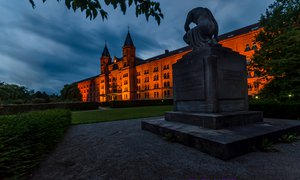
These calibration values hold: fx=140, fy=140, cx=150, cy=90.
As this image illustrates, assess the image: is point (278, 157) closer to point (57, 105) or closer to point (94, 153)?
point (94, 153)

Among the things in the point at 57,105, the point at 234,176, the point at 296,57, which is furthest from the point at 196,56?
the point at 57,105

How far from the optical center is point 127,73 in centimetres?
6750

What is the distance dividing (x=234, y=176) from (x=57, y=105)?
3143 cm

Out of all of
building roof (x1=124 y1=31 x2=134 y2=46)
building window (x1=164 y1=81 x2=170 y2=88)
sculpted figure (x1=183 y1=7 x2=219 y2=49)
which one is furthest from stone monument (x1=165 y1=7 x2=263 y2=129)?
building roof (x1=124 y1=31 x2=134 y2=46)

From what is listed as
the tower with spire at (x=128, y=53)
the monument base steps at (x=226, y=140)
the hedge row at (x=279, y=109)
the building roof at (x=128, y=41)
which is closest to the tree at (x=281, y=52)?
the hedge row at (x=279, y=109)

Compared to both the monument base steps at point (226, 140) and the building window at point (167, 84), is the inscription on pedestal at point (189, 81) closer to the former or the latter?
the monument base steps at point (226, 140)

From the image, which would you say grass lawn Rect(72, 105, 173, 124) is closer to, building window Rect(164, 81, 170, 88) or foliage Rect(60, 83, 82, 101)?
building window Rect(164, 81, 170, 88)

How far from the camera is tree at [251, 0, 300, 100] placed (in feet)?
36.4

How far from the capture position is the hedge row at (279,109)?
8414 mm

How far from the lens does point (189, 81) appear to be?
274 inches

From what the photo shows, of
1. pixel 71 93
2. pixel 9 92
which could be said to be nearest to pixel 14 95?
pixel 9 92

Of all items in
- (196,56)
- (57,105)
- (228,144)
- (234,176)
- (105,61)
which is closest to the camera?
(234,176)

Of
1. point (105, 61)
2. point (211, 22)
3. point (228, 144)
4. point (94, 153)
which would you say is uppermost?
point (105, 61)

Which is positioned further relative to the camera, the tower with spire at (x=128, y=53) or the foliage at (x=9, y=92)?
the tower with spire at (x=128, y=53)
